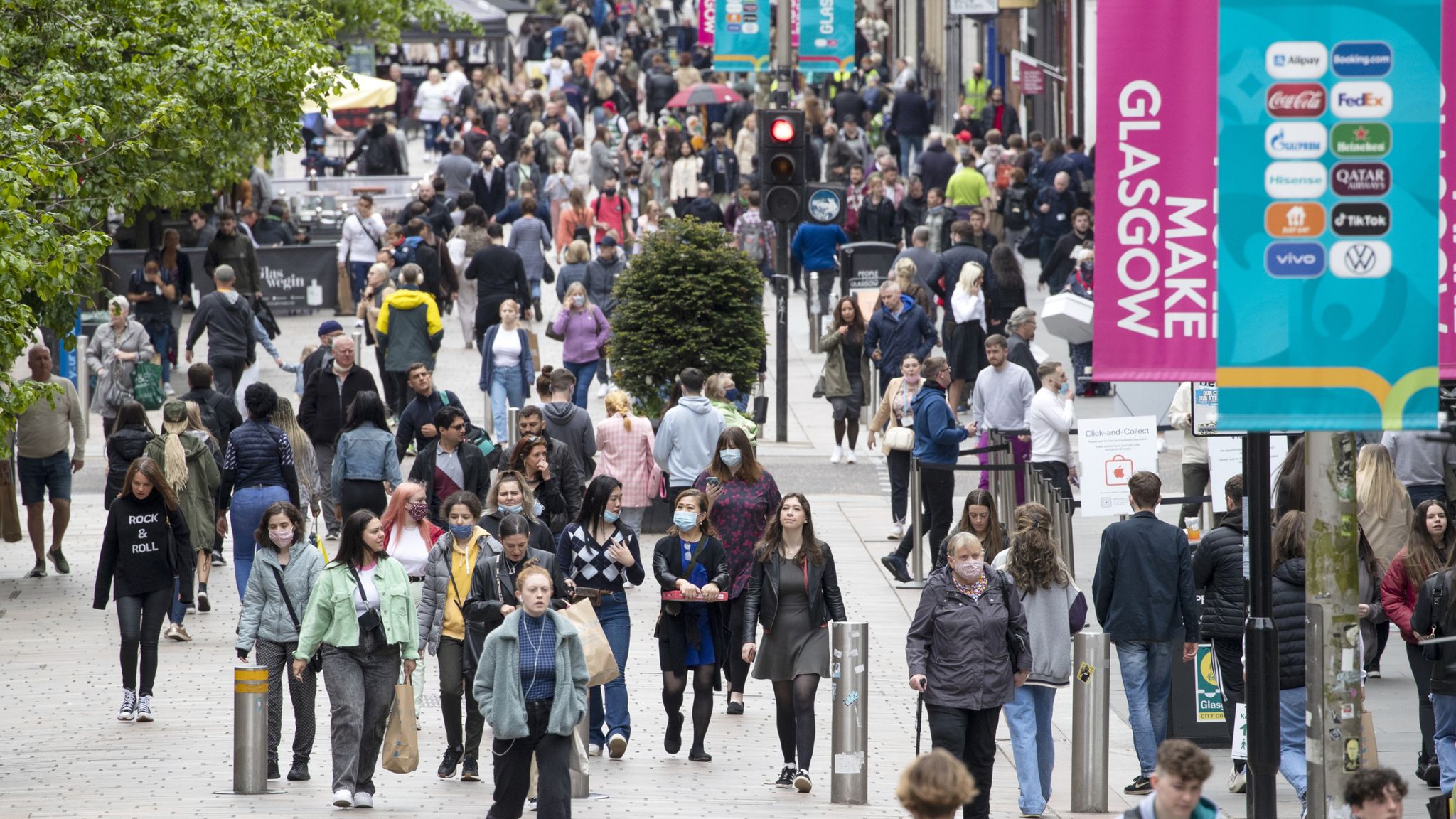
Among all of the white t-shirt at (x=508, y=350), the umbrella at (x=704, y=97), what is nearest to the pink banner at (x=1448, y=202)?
the white t-shirt at (x=508, y=350)

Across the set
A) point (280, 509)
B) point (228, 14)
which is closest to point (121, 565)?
point (280, 509)

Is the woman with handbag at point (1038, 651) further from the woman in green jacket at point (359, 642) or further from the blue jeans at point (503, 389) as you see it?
the blue jeans at point (503, 389)

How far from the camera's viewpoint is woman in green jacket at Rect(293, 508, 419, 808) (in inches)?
412

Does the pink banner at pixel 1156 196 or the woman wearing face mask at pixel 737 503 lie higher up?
the pink banner at pixel 1156 196

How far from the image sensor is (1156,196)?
8.73 m

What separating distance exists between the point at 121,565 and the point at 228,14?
7869 millimetres

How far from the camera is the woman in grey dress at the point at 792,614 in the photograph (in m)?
11.0

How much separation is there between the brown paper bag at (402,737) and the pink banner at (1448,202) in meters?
5.02

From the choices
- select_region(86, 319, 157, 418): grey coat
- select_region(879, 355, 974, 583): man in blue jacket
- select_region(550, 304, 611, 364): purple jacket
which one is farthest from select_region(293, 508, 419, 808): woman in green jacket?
select_region(550, 304, 611, 364): purple jacket

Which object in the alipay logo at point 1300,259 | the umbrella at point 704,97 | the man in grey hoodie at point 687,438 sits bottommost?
the man in grey hoodie at point 687,438

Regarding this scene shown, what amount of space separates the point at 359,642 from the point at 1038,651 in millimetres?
3316

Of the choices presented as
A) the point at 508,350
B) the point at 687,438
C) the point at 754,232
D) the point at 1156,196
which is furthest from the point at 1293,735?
the point at 754,232

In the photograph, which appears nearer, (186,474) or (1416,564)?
(1416,564)

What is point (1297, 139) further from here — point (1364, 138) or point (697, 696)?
point (697, 696)
